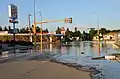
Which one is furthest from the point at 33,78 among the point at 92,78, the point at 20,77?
the point at 92,78

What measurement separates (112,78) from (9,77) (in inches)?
227

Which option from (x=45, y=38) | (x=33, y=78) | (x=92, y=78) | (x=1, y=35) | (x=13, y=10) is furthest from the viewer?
(x=45, y=38)

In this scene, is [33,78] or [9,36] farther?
[9,36]

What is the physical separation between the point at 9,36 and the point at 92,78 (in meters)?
140

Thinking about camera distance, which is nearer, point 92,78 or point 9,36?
point 92,78

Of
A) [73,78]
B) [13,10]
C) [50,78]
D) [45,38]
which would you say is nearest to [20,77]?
[50,78]

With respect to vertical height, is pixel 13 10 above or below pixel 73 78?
above

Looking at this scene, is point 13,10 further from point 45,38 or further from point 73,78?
point 73,78

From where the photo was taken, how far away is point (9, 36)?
15438cm

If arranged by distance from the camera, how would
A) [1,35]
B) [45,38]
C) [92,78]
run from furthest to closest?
[45,38], [1,35], [92,78]

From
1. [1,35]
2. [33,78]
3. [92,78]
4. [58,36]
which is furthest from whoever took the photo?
[58,36]

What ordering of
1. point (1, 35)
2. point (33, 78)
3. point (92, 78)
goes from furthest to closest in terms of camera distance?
point (1, 35), point (92, 78), point (33, 78)

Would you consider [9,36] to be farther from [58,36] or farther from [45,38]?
[58,36]

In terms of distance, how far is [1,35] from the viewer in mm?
152875
